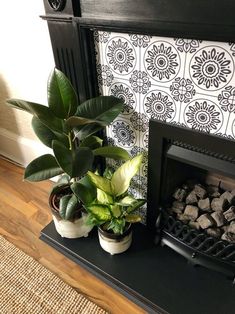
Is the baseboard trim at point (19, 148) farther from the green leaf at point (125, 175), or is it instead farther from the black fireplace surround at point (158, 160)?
the green leaf at point (125, 175)

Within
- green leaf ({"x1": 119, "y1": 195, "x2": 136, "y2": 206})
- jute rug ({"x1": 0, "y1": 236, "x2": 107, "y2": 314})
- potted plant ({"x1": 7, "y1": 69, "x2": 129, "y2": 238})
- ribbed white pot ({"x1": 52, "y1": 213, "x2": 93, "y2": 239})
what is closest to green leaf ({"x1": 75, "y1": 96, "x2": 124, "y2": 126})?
potted plant ({"x1": 7, "y1": 69, "x2": 129, "y2": 238})

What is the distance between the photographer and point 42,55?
4.13 feet

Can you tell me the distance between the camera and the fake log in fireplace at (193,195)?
0.94 metres

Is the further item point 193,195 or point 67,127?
point 193,195

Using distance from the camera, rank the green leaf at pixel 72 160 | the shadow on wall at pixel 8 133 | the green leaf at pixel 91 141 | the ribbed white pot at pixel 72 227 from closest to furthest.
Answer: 1. the green leaf at pixel 72 160
2. the green leaf at pixel 91 141
3. the ribbed white pot at pixel 72 227
4. the shadow on wall at pixel 8 133

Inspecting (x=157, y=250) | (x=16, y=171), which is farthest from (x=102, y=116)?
(x=16, y=171)

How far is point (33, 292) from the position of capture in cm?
116

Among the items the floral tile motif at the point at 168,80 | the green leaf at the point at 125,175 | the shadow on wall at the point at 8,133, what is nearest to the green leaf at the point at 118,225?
the green leaf at the point at 125,175

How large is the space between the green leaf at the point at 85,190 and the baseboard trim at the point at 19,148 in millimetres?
613

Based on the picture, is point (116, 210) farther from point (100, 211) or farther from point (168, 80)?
point (168, 80)

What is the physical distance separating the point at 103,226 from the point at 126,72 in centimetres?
64

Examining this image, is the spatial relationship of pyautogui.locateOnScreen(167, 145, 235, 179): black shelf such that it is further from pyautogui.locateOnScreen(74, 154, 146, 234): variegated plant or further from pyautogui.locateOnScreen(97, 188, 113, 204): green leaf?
pyautogui.locateOnScreen(97, 188, 113, 204): green leaf

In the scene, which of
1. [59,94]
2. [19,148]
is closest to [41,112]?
[59,94]

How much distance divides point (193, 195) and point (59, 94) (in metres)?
0.71
